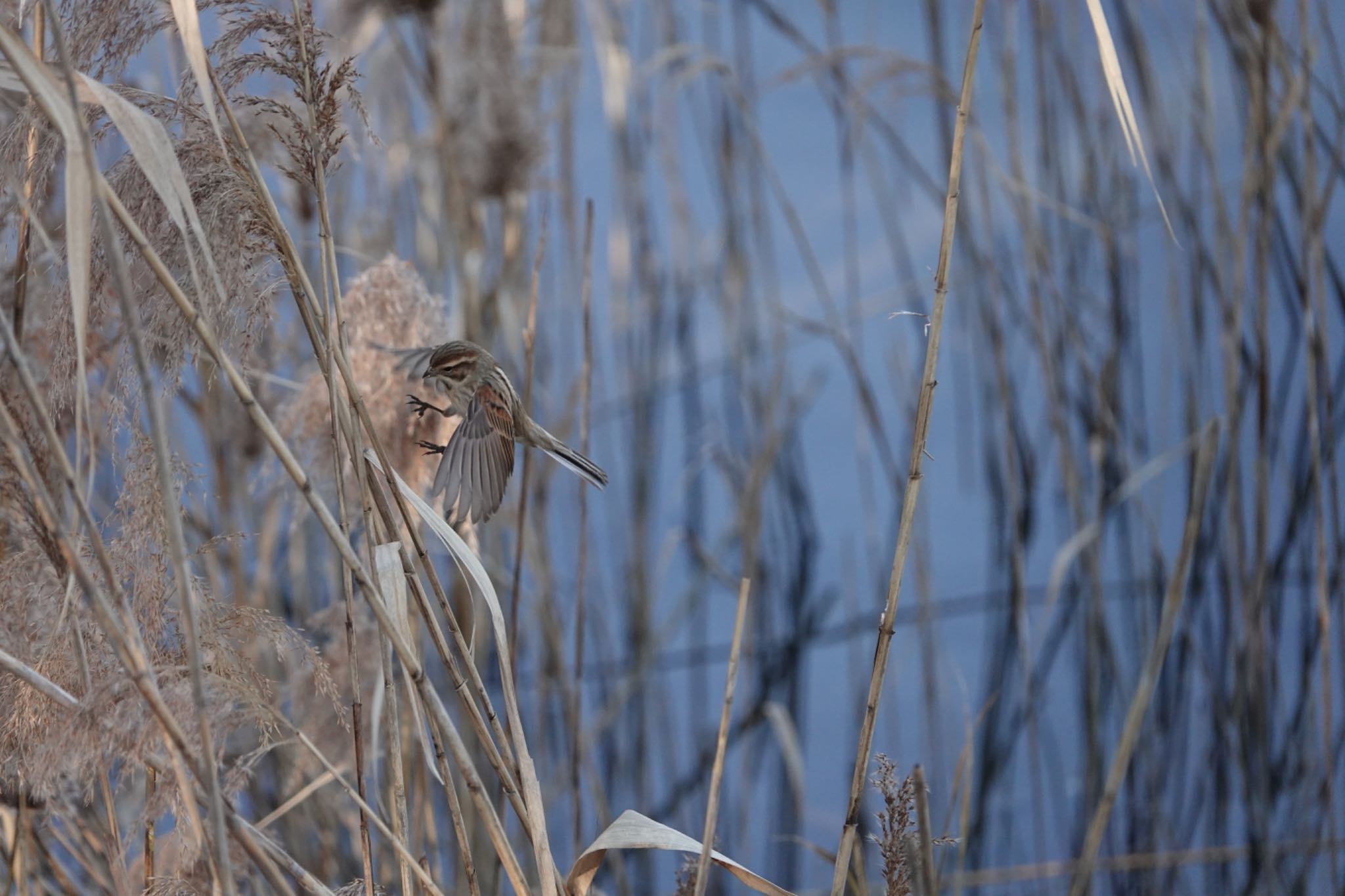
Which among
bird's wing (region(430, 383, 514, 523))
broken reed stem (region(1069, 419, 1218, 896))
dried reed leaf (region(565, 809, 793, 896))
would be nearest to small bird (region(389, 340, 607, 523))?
bird's wing (region(430, 383, 514, 523))

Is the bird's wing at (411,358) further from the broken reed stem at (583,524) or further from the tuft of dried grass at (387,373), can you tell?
the broken reed stem at (583,524)

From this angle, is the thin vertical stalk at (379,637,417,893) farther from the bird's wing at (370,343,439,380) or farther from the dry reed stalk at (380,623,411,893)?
the bird's wing at (370,343,439,380)

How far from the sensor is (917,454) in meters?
0.61

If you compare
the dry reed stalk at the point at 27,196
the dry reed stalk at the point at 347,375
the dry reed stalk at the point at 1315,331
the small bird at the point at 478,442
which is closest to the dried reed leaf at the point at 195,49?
the dry reed stalk at the point at 347,375

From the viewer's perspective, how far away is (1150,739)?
187 cm

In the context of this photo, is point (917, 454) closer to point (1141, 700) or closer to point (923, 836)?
point (923, 836)

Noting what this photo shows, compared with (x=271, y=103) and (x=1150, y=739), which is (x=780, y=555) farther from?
(x=271, y=103)

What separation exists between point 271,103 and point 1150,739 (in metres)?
1.77

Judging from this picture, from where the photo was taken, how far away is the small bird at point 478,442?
0.79 m

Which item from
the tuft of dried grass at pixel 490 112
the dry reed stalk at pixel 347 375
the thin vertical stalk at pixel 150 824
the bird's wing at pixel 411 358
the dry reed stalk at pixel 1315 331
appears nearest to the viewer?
the dry reed stalk at pixel 347 375

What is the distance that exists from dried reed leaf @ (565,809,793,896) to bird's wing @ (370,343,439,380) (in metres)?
0.46

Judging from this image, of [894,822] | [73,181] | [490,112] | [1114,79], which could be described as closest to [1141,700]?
[894,822]

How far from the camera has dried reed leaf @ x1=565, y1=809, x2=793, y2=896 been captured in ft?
2.16

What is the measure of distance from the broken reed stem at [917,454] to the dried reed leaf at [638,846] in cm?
7
